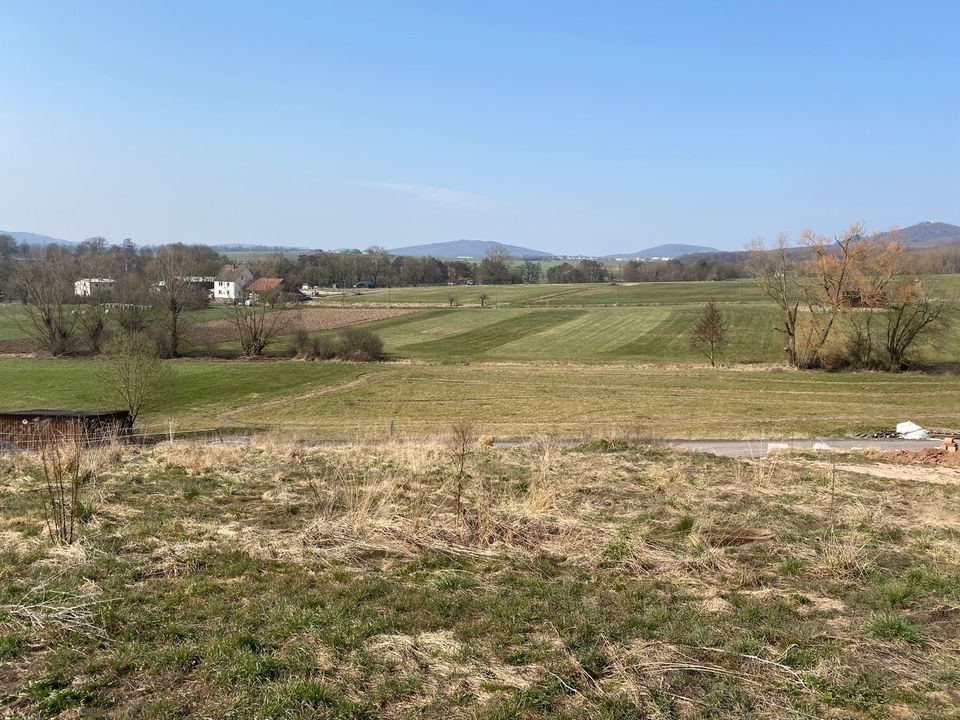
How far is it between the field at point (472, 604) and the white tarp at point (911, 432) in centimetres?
1905

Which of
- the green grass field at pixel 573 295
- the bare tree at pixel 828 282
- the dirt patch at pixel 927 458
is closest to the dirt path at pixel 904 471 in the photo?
the dirt patch at pixel 927 458

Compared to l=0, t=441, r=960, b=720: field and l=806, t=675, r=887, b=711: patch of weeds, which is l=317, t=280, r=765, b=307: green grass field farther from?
l=806, t=675, r=887, b=711: patch of weeds

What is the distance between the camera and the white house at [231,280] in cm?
12357

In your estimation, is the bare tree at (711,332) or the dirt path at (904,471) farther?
the bare tree at (711,332)

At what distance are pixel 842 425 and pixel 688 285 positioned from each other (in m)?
108

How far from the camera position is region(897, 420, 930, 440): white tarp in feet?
89.8

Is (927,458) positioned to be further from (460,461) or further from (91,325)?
(91,325)

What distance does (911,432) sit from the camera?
1094 inches

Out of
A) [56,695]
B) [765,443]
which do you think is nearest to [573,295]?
[765,443]

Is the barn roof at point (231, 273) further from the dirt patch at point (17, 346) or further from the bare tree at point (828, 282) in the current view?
the bare tree at point (828, 282)

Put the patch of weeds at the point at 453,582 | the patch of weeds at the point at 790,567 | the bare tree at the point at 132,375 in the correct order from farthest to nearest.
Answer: the bare tree at the point at 132,375
the patch of weeds at the point at 790,567
the patch of weeds at the point at 453,582

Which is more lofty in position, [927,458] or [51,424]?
[51,424]

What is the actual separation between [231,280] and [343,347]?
75877 mm

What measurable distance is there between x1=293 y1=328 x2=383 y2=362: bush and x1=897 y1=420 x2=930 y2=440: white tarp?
143ft
